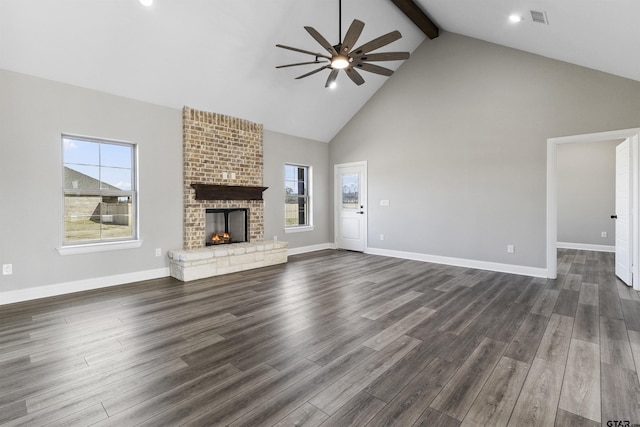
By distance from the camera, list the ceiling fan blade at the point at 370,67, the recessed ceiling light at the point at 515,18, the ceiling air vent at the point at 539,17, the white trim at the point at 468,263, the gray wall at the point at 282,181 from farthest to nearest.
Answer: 1. the gray wall at the point at 282,181
2. the white trim at the point at 468,263
3. the ceiling fan blade at the point at 370,67
4. the recessed ceiling light at the point at 515,18
5. the ceiling air vent at the point at 539,17

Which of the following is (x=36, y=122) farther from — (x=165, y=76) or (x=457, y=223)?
(x=457, y=223)

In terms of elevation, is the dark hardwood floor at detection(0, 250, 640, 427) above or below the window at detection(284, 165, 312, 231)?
below

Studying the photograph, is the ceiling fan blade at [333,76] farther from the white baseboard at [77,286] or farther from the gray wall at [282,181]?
the white baseboard at [77,286]

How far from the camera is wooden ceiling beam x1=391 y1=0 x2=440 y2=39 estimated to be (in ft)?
16.3

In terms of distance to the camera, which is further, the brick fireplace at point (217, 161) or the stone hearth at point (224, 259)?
the brick fireplace at point (217, 161)

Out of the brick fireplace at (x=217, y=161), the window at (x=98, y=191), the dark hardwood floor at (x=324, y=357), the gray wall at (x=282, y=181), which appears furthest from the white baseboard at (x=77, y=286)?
the gray wall at (x=282, y=181)

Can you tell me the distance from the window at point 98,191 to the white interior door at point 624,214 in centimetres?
718

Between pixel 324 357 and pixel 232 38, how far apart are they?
14.4 ft

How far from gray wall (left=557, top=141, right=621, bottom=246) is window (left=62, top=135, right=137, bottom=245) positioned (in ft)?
29.8

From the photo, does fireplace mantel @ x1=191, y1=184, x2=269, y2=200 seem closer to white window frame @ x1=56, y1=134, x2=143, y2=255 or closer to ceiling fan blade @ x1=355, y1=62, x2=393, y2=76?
white window frame @ x1=56, y1=134, x2=143, y2=255

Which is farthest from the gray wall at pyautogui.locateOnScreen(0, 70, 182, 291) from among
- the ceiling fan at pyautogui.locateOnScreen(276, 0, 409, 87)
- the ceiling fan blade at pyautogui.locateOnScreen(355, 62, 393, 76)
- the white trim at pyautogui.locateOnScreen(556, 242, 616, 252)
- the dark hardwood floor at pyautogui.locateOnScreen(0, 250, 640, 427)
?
the white trim at pyautogui.locateOnScreen(556, 242, 616, 252)

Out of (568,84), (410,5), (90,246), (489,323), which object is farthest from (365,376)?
(410,5)

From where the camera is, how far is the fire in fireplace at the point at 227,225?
582cm

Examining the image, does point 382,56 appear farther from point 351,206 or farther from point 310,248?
point 310,248
